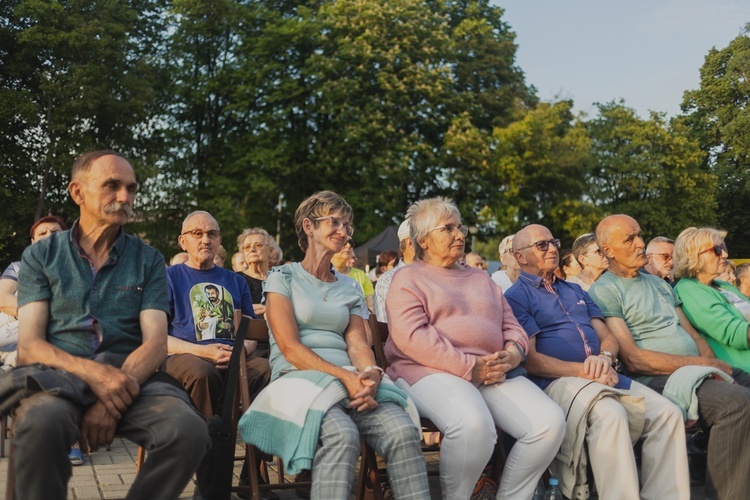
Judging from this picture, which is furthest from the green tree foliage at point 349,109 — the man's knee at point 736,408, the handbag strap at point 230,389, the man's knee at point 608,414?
the handbag strap at point 230,389

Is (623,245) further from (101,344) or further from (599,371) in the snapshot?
(101,344)

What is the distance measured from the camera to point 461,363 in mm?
4363

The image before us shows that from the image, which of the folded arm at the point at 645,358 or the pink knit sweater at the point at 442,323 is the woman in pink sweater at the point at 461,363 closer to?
the pink knit sweater at the point at 442,323

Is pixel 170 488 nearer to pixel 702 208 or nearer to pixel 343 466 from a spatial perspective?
pixel 343 466

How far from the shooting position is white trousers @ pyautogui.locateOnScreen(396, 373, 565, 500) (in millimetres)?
4109

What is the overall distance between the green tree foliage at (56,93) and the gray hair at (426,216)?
68.1ft

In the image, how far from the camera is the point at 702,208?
39.3 meters

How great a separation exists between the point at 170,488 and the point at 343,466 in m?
0.79

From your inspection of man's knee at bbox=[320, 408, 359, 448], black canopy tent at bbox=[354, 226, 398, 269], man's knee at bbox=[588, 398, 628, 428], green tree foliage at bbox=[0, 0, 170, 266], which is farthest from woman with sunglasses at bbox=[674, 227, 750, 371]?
green tree foliage at bbox=[0, 0, 170, 266]

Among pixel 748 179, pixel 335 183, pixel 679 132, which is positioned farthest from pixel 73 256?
pixel 679 132

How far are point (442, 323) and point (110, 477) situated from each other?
239 cm

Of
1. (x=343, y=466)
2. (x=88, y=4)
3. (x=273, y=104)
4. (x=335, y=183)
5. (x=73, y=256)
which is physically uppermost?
(x=88, y=4)

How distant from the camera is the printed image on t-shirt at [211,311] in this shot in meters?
5.29

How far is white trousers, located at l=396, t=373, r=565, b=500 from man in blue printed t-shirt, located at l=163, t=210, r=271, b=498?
3.64ft
